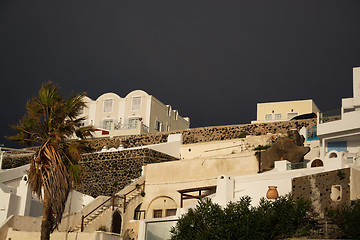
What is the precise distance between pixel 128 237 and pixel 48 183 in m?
9.94

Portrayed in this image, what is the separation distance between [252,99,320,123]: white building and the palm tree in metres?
35.6

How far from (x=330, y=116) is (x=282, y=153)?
155 inches

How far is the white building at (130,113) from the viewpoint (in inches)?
1955

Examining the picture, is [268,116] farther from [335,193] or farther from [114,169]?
[335,193]

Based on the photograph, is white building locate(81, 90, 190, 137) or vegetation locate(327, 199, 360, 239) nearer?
vegetation locate(327, 199, 360, 239)

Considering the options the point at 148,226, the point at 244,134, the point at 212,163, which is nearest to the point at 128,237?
the point at 148,226

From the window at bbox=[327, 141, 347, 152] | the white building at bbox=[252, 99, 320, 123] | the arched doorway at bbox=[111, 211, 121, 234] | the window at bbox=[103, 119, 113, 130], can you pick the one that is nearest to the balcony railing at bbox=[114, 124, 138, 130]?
the window at bbox=[103, 119, 113, 130]

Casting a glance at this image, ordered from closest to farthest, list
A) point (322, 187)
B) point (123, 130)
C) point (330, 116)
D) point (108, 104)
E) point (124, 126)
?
point (322, 187) < point (330, 116) < point (123, 130) < point (124, 126) < point (108, 104)

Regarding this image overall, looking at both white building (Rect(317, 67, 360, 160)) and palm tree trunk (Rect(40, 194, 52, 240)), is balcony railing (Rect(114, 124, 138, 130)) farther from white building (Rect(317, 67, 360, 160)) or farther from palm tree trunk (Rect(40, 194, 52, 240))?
palm tree trunk (Rect(40, 194, 52, 240))

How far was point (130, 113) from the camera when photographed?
50.8 m

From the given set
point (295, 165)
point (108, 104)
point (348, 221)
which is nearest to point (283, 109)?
point (108, 104)

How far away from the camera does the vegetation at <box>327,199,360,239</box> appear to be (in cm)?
1638

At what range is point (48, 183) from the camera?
17125 millimetres

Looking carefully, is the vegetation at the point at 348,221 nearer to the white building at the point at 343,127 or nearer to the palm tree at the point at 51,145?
the palm tree at the point at 51,145
